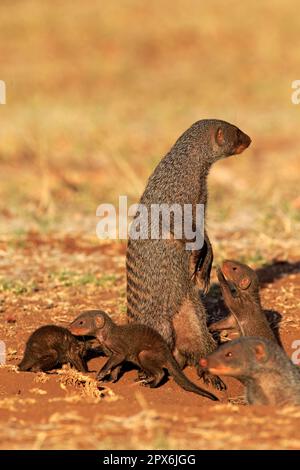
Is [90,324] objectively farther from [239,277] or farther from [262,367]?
[262,367]

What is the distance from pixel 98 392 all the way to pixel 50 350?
622 millimetres

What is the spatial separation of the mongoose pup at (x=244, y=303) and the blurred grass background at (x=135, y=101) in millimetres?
2134

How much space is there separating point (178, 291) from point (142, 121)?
9.98 metres

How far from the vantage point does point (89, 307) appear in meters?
6.43

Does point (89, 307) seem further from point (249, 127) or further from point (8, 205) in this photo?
point (249, 127)

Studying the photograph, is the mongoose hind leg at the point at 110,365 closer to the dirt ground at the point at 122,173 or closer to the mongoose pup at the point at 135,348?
the mongoose pup at the point at 135,348

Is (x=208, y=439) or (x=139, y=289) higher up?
(x=139, y=289)

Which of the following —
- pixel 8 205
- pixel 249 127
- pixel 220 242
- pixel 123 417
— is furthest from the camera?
pixel 249 127

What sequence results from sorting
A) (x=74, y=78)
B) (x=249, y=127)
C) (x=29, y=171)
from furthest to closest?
(x=74, y=78) < (x=249, y=127) < (x=29, y=171)

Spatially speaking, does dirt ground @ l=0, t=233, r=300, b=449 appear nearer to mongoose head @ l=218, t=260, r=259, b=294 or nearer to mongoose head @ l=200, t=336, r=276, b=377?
mongoose head @ l=200, t=336, r=276, b=377

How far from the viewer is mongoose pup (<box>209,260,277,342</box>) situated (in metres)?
5.39

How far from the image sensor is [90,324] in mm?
5195

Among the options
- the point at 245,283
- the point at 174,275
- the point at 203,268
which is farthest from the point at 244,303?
the point at 174,275
